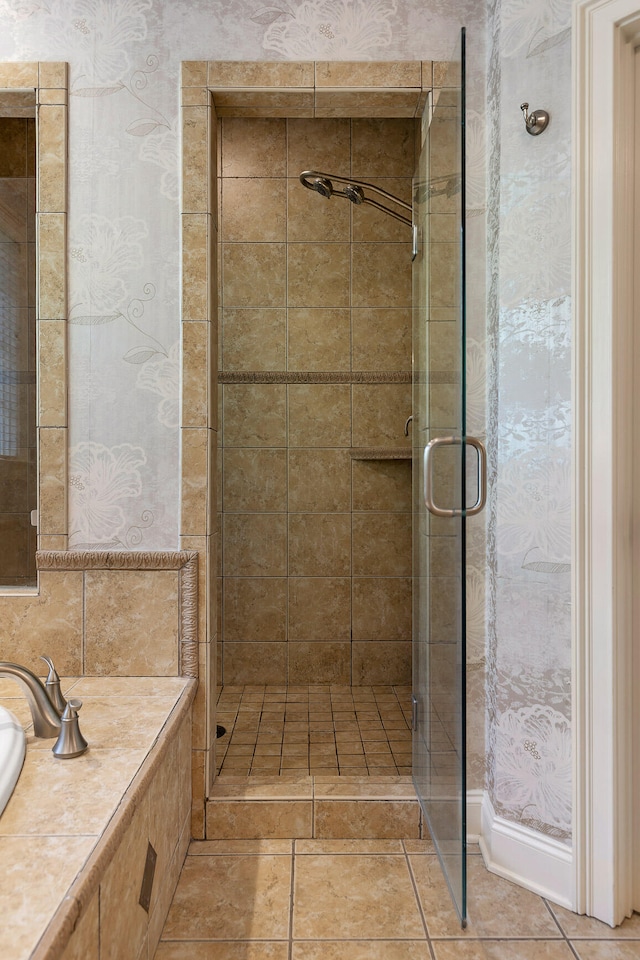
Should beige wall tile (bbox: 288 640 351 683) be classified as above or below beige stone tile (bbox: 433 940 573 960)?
above

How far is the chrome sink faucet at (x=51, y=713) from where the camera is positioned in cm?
144

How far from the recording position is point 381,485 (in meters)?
3.15

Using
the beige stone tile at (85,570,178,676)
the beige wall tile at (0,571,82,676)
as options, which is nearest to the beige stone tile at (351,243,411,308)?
the beige stone tile at (85,570,178,676)

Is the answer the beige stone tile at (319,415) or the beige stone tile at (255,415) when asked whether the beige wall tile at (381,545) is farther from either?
the beige stone tile at (255,415)

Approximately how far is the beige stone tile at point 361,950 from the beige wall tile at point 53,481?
1.27 m

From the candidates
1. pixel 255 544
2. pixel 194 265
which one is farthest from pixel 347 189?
pixel 255 544

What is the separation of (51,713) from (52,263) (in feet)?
4.20

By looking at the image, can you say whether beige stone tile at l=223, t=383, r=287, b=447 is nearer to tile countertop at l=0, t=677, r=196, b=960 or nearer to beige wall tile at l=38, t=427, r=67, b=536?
beige wall tile at l=38, t=427, r=67, b=536

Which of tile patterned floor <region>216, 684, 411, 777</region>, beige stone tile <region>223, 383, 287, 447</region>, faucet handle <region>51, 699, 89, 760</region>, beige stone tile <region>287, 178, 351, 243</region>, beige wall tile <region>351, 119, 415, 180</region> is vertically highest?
beige wall tile <region>351, 119, 415, 180</region>

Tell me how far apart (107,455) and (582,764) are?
1.54 meters

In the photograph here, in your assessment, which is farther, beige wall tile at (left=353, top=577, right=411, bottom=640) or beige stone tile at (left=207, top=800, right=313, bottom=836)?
beige wall tile at (left=353, top=577, right=411, bottom=640)

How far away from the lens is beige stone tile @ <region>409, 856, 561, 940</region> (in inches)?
63.2

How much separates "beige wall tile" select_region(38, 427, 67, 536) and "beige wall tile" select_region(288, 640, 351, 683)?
1.46 m

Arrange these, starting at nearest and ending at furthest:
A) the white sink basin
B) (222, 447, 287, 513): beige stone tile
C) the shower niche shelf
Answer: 1. the white sink basin
2. the shower niche shelf
3. (222, 447, 287, 513): beige stone tile
